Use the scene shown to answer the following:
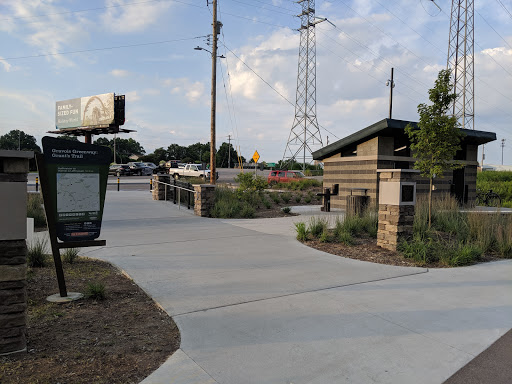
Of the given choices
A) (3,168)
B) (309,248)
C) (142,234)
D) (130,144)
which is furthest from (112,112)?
(130,144)

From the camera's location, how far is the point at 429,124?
35.6 feet

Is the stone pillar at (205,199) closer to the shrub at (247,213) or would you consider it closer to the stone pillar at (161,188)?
the shrub at (247,213)

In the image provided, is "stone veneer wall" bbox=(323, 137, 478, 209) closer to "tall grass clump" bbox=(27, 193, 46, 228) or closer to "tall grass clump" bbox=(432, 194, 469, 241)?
"tall grass clump" bbox=(432, 194, 469, 241)

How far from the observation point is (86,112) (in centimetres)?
4428

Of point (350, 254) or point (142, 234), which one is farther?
point (142, 234)

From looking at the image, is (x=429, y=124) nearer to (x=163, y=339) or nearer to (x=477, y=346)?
(x=477, y=346)

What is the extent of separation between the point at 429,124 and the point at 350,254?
181 inches

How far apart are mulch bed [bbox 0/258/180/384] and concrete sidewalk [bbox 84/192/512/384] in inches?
8.8

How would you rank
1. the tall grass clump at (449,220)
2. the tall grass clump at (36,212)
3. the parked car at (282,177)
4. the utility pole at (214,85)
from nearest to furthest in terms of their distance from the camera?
the tall grass clump at (449,220) → the tall grass clump at (36,212) → the utility pole at (214,85) → the parked car at (282,177)

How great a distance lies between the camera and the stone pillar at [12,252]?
3.74 meters

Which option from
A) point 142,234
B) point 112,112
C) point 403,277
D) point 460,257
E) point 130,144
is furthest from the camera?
point 130,144

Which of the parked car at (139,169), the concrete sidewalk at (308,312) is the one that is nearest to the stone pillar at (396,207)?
the concrete sidewalk at (308,312)

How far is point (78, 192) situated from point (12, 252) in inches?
66.2

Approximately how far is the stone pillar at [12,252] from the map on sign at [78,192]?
1.43 meters
